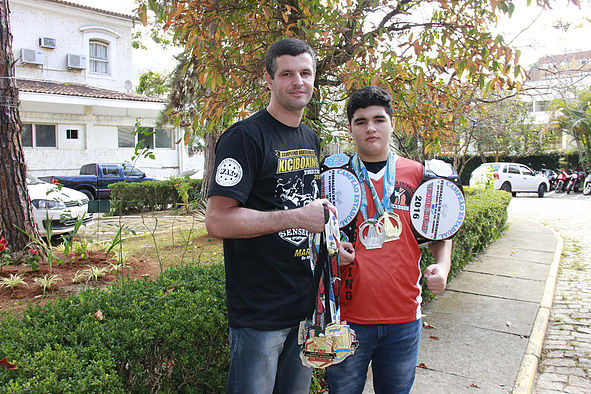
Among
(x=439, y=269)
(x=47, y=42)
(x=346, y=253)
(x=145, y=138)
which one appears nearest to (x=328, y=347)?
(x=346, y=253)

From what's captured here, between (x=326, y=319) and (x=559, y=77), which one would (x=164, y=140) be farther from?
(x=326, y=319)

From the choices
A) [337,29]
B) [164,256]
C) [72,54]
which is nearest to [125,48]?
[72,54]

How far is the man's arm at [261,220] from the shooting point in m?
1.77

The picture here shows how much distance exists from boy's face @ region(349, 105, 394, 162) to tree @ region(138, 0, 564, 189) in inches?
42.8

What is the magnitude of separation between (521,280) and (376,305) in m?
5.38

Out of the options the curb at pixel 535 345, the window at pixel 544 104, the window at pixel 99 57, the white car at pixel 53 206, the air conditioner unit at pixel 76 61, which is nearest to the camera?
the curb at pixel 535 345

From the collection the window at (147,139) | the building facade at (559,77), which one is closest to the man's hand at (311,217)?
the building facade at (559,77)

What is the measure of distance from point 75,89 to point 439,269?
21.0m

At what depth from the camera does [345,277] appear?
7.05 feet

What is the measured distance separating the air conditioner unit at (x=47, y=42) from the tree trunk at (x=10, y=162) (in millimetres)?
17286

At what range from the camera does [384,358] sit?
7.20ft

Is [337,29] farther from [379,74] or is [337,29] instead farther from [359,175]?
[359,175]

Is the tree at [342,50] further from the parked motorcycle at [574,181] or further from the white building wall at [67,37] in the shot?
the parked motorcycle at [574,181]

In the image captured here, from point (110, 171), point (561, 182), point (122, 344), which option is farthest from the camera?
point (561, 182)
